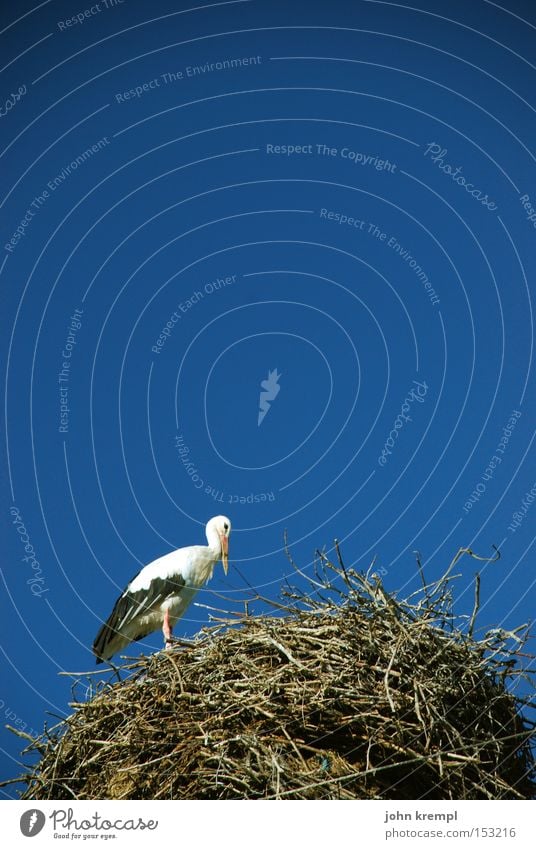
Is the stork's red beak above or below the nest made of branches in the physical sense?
above

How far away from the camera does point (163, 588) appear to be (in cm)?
451

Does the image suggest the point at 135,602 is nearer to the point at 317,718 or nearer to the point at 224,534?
the point at 224,534

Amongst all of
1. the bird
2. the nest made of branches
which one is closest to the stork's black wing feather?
the bird

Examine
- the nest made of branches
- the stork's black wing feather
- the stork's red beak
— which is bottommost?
the nest made of branches

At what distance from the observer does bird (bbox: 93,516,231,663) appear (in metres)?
4.45

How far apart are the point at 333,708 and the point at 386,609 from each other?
0.96ft

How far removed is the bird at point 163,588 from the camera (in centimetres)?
445

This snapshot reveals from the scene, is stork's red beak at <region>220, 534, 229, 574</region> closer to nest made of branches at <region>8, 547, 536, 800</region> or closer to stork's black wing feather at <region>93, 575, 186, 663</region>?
stork's black wing feather at <region>93, 575, 186, 663</region>

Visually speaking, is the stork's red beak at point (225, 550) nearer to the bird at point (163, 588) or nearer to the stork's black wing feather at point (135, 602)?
the bird at point (163, 588)

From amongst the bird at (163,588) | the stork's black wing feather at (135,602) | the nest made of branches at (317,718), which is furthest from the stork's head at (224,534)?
the nest made of branches at (317,718)

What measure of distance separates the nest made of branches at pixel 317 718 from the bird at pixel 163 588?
143 cm

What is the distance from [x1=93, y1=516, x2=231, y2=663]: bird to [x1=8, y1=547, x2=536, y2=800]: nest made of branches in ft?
4.69
